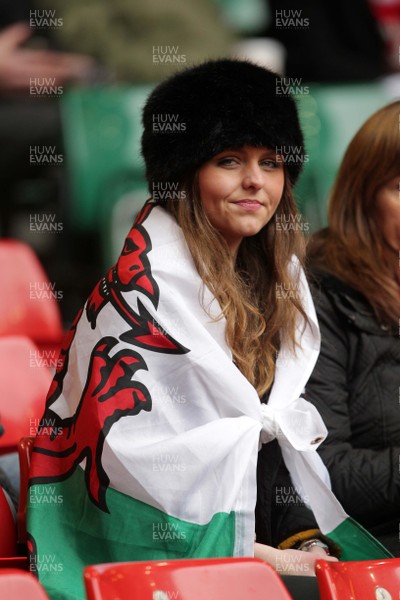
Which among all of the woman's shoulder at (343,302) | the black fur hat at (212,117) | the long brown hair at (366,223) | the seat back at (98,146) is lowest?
the woman's shoulder at (343,302)

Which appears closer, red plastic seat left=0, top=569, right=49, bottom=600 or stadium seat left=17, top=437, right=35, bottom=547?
red plastic seat left=0, top=569, right=49, bottom=600

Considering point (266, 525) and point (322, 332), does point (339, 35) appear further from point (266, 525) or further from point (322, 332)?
point (266, 525)

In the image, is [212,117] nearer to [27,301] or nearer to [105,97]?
[27,301]

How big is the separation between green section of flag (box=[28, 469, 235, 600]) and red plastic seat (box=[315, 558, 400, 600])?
24 centimetres

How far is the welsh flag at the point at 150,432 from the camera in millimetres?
2105

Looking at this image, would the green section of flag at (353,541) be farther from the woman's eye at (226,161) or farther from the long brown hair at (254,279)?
the woman's eye at (226,161)

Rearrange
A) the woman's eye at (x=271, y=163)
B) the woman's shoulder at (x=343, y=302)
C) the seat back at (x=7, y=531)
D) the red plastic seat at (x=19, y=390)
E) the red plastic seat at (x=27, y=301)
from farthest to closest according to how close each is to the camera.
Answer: the red plastic seat at (x=27, y=301) → the red plastic seat at (x=19, y=390) → the woman's shoulder at (x=343, y=302) → the woman's eye at (x=271, y=163) → the seat back at (x=7, y=531)

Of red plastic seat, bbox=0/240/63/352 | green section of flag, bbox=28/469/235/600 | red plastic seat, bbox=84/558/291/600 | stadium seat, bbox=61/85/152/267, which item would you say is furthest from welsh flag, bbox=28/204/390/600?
stadium seat, bbox=61/85/152/267

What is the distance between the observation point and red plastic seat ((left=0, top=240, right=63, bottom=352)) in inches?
132

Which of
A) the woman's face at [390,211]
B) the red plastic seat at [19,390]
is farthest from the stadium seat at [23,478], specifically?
the woman's face at [390,211]

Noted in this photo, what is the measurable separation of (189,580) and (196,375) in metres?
0.48

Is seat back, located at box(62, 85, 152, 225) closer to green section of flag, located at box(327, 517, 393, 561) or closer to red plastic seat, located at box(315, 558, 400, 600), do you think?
green section of flag, located at box(327, 517, 393, 561)

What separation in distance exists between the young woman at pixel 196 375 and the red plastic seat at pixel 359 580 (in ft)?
0.67

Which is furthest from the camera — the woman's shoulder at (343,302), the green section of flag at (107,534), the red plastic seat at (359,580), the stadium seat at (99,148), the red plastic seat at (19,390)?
the stadium seat at (99,148)
